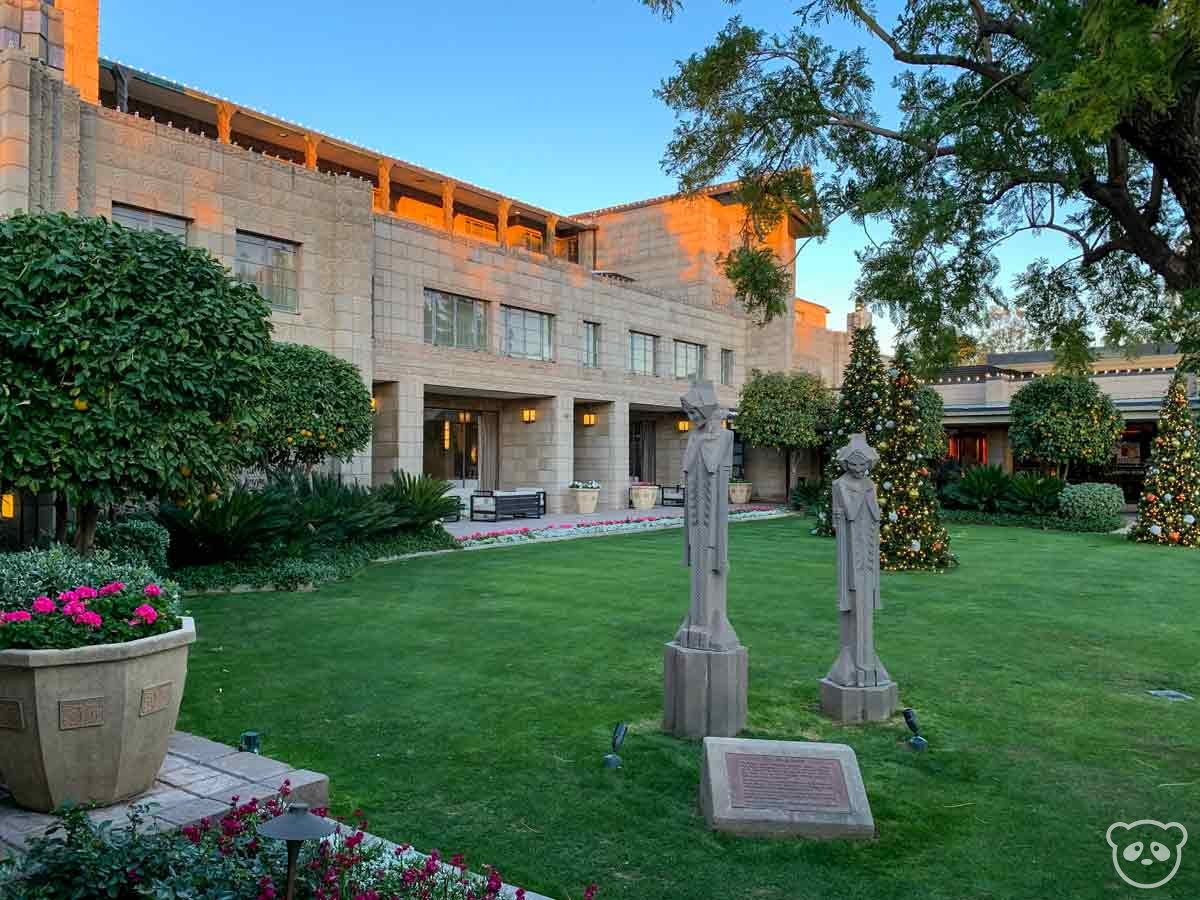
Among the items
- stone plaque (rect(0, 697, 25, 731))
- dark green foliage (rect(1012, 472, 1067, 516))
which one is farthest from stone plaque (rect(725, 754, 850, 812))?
dark green foliage (rect(1012, 472, 1067, 516))

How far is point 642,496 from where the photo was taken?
27.9 m

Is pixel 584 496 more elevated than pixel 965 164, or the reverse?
pixel 965 164

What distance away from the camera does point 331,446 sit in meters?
15.8

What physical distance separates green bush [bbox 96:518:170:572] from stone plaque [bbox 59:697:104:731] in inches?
270

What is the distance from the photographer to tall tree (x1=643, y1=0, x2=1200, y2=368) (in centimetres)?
396

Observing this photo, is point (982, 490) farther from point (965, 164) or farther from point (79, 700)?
point (79, 700)

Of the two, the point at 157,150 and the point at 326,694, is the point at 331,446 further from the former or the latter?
the point at 326,694

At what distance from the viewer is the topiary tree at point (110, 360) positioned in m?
7.25

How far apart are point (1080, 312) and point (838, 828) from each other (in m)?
4.83

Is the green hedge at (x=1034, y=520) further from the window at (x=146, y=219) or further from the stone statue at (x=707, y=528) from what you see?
the window at (x=146, y=219)

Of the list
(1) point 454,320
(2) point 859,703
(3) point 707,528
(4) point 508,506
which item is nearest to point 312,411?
(1) point 454,320

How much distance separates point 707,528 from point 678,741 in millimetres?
1445

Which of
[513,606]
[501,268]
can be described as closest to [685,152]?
[513,606]

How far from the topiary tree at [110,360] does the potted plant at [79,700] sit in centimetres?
365
